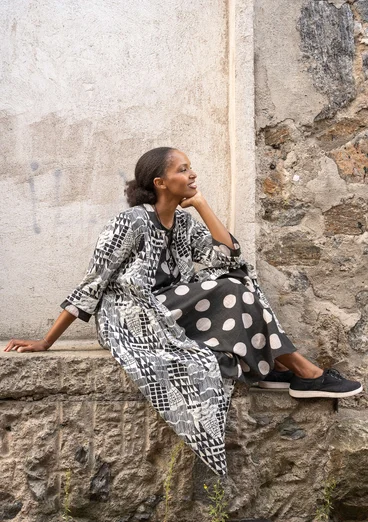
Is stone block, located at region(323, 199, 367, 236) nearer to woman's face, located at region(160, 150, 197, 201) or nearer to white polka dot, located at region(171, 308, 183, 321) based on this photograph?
woman's face, located at region(160, 150, 197, 201)

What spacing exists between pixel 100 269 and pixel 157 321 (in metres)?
0.36

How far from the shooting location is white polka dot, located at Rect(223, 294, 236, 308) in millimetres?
3111

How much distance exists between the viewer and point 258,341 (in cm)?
314

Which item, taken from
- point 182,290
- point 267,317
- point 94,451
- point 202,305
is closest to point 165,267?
point 182,290

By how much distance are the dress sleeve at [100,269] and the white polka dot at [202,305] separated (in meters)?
0.40

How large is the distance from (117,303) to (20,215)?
1.09 meters

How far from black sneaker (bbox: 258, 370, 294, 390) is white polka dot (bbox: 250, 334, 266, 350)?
6.8 inches

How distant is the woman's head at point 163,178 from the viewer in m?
3.34

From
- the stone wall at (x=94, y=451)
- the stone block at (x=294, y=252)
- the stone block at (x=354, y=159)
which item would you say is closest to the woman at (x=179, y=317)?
the stone wall at (x=94, y=451)

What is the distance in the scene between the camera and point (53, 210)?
13.1ft

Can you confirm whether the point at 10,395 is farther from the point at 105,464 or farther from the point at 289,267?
the point at 289,267

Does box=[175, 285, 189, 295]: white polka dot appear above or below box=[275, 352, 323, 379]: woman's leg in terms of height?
above

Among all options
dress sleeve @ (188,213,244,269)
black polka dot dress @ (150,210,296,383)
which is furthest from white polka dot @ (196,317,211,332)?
dress sleeve @ (188,213,244,269)

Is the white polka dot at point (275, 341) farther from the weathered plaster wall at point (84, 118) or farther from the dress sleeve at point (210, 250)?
the weathered plaster wall at point (84, 118)
